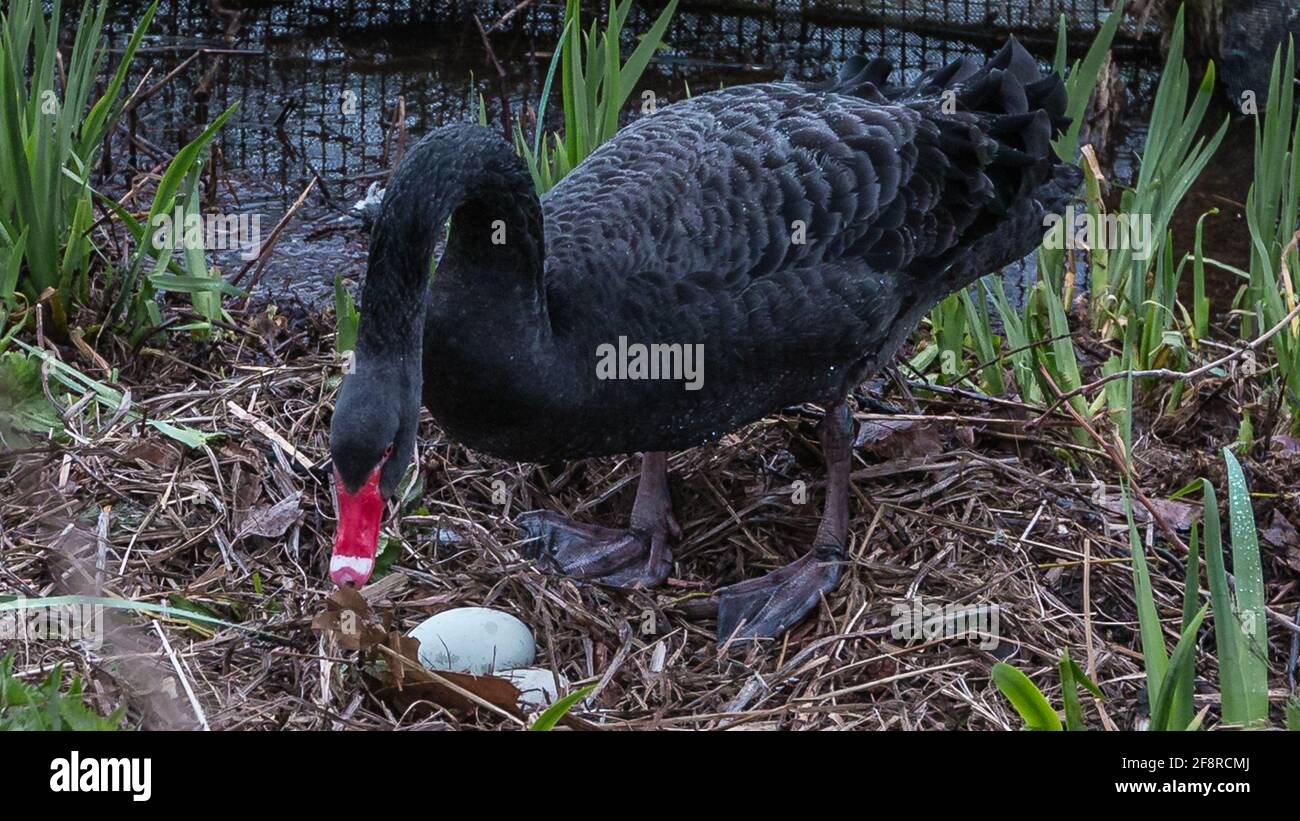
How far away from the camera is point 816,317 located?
3.19 metres

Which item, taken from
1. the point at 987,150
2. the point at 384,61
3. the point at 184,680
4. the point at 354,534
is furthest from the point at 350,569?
the point at 384,61

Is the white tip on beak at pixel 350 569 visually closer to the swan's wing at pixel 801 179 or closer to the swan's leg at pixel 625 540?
the swan's wing at pixel 801 179

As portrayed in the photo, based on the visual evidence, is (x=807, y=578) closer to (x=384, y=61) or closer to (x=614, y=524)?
(x=614, y=524)

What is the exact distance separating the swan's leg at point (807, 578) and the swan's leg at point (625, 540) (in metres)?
0.24

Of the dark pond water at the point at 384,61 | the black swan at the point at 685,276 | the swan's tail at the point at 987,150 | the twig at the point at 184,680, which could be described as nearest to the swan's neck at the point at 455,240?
the black swan at the point at 685,276

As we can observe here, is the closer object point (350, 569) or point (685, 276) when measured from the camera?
point (350, 569)

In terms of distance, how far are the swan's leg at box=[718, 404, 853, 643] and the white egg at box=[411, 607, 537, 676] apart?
50 cm

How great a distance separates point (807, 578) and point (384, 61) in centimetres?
390

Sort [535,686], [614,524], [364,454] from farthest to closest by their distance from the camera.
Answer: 1. [614,524]
2. [535,686]
3. [364,454]

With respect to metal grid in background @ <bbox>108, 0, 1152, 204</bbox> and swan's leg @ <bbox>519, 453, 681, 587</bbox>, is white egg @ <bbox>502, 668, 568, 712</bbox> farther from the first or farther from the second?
metal grid in background @ <bbox>108, 0, 1152, 204</bbox>

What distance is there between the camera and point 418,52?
6.56m

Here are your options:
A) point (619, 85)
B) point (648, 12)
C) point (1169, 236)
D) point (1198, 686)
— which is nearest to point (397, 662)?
point (1198, 686)

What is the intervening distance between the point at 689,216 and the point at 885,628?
3.18ft

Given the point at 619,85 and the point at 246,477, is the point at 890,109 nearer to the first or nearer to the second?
the point at 619,85
